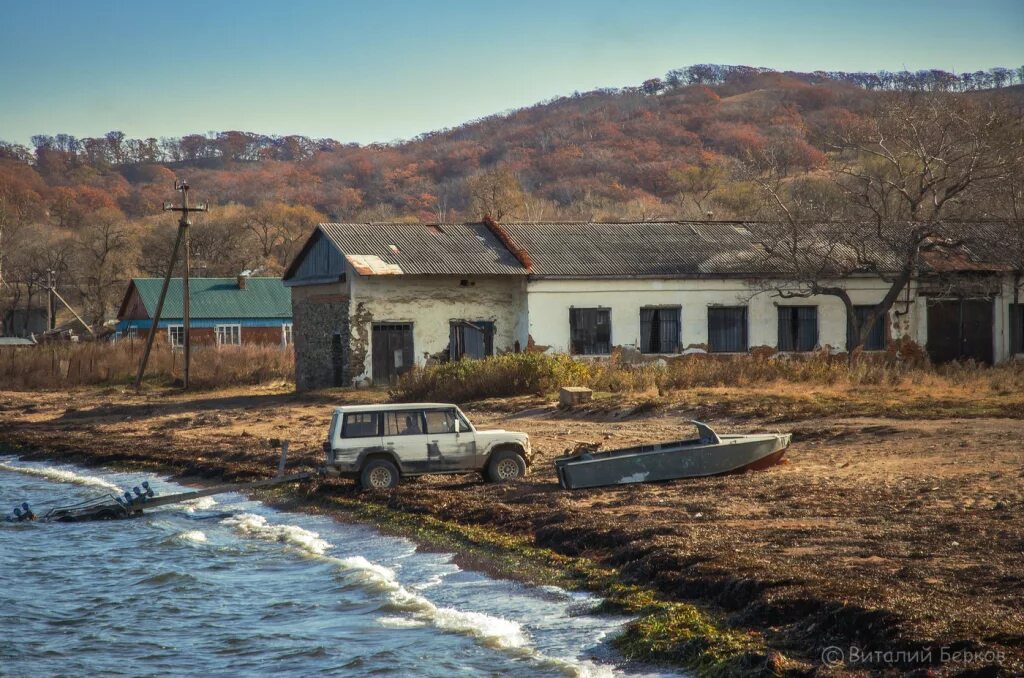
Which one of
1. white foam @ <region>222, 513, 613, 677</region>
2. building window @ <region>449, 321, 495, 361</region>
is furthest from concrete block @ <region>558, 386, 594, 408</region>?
white foam @ <region>222, 513, 613, 677</region>

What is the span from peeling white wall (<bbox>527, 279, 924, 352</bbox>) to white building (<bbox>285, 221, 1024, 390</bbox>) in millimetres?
30

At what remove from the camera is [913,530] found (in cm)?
1329

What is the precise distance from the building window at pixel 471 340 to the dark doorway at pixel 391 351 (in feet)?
4.21

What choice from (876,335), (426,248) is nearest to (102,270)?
(426,248)

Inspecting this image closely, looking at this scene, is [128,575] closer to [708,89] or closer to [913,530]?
[913,530]

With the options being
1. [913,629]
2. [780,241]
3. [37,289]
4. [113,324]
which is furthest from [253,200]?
[913,629]

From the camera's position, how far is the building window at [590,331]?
36.2 meters

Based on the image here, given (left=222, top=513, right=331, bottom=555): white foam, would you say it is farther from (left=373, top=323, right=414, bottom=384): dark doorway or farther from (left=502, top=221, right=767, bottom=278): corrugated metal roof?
(left=502, top=221, right=767, bottom=278): corrugated metal roof

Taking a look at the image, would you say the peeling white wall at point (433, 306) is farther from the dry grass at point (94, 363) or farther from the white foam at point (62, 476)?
the white foam at point (62, 476)

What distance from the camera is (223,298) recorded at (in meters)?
63.9

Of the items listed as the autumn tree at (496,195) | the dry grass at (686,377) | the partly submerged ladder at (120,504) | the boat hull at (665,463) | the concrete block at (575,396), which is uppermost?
the autumn tree at (496,195)

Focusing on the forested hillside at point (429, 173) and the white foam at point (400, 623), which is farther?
the forested hillside at point (429, 173)

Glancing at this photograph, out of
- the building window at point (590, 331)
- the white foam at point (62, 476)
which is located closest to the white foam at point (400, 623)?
the white foam at point (62, 476)

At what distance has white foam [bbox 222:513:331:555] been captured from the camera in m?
17.2
